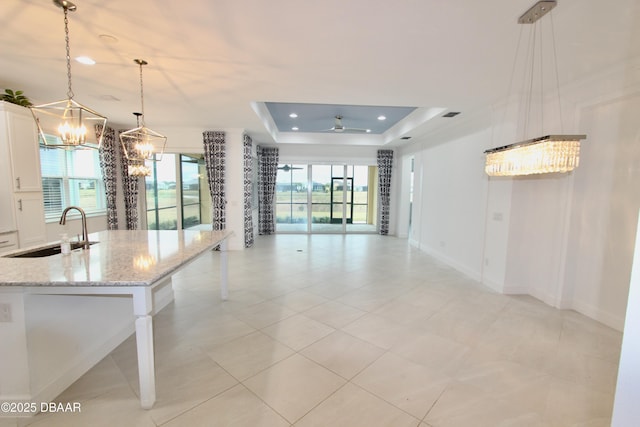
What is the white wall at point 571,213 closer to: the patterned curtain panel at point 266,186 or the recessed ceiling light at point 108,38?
the recessed ceiling light at point 108,38

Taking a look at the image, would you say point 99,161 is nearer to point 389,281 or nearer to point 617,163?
point 389,281

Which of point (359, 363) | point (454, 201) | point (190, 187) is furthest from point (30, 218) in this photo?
point (454, 201)

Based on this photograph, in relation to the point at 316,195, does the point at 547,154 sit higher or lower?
higher

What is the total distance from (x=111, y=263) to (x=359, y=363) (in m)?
2.05

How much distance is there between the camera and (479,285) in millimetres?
4039

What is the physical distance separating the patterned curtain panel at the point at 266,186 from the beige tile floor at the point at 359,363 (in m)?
4.19

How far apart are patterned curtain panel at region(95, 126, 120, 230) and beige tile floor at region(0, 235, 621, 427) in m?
3.33

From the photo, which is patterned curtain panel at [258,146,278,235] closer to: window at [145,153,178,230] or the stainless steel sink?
window at [145,153,178,230]

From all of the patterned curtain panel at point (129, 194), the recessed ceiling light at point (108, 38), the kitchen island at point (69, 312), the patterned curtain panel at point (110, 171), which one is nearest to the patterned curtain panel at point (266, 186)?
the patterned curtain panel at point (129, 194)

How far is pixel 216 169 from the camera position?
5793 millimetres

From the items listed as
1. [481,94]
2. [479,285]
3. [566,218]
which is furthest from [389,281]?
[481,94]

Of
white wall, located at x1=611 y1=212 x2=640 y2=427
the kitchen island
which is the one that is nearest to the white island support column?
the kitchen island

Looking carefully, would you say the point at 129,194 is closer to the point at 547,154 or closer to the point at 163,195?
the point at 163,195

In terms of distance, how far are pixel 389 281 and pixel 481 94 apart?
2.86m
